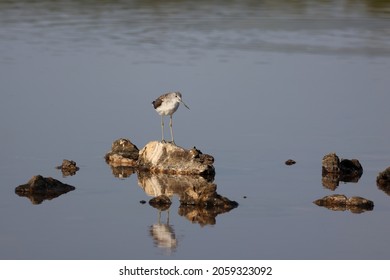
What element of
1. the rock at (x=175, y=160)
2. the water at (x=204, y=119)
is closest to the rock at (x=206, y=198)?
the water at (x=204, y=119)

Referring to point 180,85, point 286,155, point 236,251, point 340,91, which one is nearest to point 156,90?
point 180,85

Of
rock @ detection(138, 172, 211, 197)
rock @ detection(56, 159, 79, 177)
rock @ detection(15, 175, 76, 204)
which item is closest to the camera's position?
rock @ detection(15, 175, 76, 204)

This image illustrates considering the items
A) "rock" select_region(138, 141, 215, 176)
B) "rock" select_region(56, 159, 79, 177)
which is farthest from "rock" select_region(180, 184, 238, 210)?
"rock" select_region(56, 159, 79, 177)

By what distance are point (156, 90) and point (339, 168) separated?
10.2 metres

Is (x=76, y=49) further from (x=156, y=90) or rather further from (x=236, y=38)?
(x=156, y=90)

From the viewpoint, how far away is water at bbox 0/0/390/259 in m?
21.4

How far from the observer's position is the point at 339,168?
25781 mm

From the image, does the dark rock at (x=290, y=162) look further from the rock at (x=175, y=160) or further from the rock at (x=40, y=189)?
the rock at (x=40, y=189)

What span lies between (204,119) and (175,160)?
5690 mm

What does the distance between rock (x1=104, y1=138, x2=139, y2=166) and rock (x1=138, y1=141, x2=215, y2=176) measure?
513 millimetres

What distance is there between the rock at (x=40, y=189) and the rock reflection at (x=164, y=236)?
268 centimetres

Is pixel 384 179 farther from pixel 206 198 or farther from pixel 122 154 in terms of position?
pixel 122 154

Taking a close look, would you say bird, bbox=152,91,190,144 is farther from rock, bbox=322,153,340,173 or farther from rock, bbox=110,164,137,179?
rock, bbox=322,153,340,173

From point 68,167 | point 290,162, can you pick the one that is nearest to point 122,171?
point 68,167
